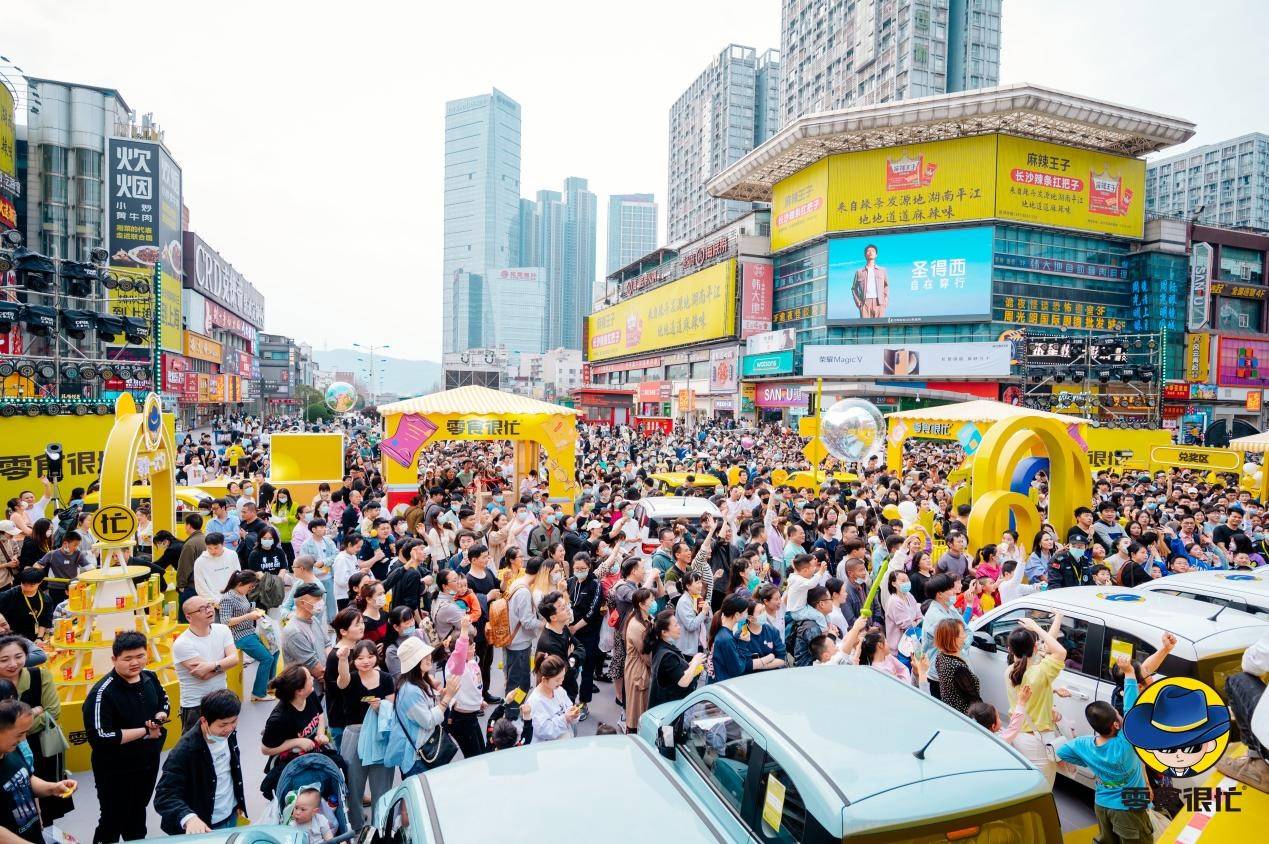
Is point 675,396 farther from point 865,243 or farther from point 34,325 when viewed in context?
point 34,325

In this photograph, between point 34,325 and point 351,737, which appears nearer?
point 351,737

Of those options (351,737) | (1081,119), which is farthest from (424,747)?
(1081,119)

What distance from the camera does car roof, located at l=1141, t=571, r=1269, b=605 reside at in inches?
225

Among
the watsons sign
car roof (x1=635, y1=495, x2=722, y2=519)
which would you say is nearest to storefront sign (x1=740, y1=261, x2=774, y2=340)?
the watsons sign

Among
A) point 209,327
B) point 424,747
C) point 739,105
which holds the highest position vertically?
point 739,105

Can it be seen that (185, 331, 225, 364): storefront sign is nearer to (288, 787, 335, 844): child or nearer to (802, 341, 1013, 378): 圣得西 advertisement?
(802, 341, 1013, 378): 圣得西 advertisement

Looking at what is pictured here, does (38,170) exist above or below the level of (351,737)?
above

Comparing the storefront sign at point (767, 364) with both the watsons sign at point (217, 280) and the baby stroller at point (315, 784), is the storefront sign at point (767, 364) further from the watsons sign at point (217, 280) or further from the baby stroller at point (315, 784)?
the baby stroller at point (315, 784)

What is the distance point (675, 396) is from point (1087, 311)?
110 feet

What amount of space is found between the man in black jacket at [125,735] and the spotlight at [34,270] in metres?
14.7

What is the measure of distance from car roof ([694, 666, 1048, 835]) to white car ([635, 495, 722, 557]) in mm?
6311

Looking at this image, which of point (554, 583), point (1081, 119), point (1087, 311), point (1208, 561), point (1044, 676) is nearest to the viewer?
point (1044, 676)

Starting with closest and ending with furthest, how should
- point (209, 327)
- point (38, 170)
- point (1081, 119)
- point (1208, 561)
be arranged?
point (1208, 561), point (38, 170), point (1081, 119), point (209, 327)

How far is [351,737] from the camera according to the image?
14.1ft
